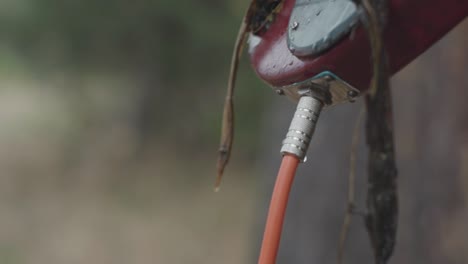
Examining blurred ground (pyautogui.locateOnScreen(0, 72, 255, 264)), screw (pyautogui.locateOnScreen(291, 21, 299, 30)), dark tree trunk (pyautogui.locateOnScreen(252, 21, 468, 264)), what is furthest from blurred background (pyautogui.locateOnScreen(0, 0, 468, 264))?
screw (pyautogui.locateOnScreen(291, 21, 299, 30))

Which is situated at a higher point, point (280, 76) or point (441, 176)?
point (441, 176)

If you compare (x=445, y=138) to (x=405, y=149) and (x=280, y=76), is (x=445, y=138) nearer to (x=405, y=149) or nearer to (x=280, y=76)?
(x=405, y=149)

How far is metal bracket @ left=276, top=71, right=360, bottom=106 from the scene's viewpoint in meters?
0.37

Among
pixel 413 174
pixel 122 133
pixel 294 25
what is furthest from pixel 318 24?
pixel 122 133

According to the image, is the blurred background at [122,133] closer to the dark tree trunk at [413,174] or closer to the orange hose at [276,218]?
the dark tree trunk at [413,174]

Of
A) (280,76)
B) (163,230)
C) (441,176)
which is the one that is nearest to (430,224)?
(441,176)

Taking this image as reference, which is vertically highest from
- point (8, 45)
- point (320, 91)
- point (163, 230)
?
point (8, 45)

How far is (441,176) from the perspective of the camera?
1.02 m

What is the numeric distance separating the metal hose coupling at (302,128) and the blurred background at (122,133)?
2.26 m

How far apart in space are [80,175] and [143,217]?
1.61ft

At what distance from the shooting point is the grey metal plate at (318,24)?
0.35 m

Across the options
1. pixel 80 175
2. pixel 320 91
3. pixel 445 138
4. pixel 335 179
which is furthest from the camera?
pixel 80 175

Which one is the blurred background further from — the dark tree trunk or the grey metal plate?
the grey metal plate

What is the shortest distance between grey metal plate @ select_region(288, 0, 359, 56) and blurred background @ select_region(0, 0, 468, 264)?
89.0 inches
